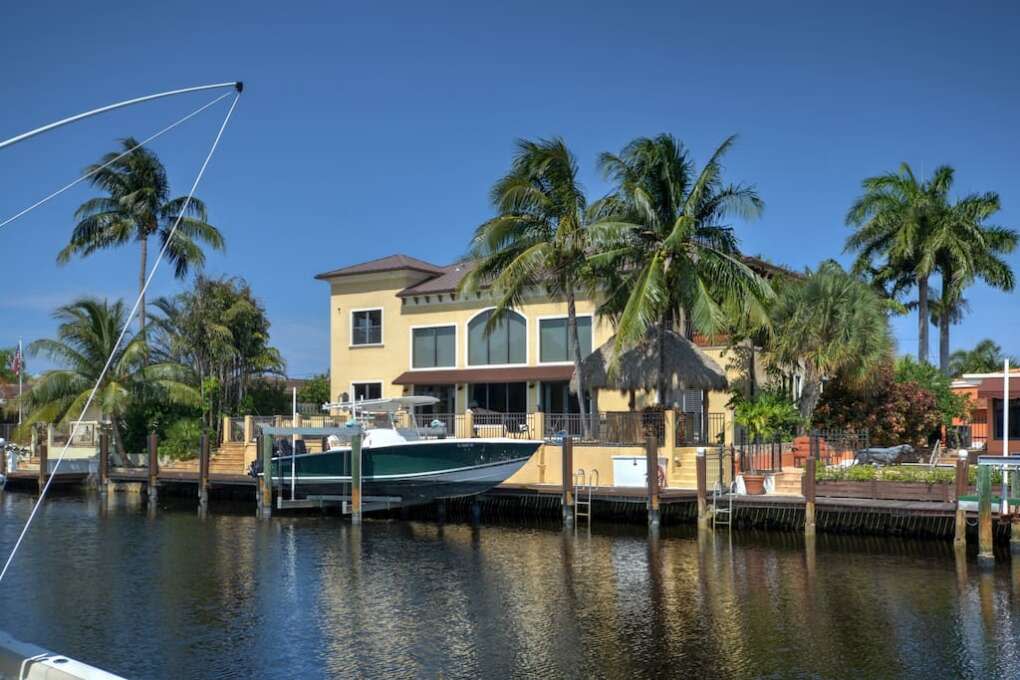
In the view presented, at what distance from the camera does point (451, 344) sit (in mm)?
44875

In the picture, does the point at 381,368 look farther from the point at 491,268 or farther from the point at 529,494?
the point at 529,494

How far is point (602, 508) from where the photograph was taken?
3152cm

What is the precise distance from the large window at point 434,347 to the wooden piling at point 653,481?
1707cm

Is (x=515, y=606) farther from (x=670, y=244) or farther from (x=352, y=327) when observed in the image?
(x=352, y=327)

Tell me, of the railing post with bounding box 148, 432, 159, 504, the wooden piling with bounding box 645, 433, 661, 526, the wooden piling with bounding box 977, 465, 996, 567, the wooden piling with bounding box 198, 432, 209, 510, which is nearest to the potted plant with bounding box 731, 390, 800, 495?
the wooden piling with bounding box 645, 433, 661, 526

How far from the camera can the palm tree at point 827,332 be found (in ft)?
107

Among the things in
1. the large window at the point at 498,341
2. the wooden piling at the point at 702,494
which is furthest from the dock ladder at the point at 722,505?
the large window at the point at 498,341

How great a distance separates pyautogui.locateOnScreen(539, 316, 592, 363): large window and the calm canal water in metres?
13.1

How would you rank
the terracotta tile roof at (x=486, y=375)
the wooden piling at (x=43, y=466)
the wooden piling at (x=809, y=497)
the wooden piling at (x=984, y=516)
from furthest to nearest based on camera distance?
the wooden piling at (x=43, y=466) < the terracotta tile roof at (x=486, y=375) < the wooden piling at (x=809, y=497) < the wooden piling at (x=984, y=516)

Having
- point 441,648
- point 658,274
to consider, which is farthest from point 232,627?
point 658,274

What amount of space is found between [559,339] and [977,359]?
116 ft

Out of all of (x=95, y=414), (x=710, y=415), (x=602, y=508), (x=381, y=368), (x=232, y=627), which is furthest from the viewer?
(x=95, y=414)

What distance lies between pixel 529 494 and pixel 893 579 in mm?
12594

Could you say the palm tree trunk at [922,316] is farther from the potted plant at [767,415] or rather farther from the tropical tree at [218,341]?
the tropical tree at [218,341]
